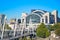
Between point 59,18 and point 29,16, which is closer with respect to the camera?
point 29,16

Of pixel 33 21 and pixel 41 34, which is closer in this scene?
pixel 41 34

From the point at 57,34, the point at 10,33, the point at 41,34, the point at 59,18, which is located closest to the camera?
the point at 57,34

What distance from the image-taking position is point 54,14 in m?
82.6

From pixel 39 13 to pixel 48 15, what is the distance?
9521 mm

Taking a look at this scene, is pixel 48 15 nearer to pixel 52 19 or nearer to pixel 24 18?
pixel 52 19

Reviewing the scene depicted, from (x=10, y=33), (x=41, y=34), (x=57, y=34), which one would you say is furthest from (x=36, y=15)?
(x=57, y=34)

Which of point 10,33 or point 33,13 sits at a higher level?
point 33,13

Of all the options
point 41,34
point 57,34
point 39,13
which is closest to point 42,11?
point 39,13

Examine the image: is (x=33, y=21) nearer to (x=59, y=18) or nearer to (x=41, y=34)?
(x=59, y=18)

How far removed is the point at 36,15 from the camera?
82.7 metres

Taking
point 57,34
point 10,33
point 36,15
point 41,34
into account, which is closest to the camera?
point 57,34

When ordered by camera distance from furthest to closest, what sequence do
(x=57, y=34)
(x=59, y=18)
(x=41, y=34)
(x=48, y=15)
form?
(x=59, y=18), (x=48, y=15), (x=41, y=34), (x=57, y=34)

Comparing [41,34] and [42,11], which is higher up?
[42,11]

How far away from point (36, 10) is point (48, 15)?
37.1ft
